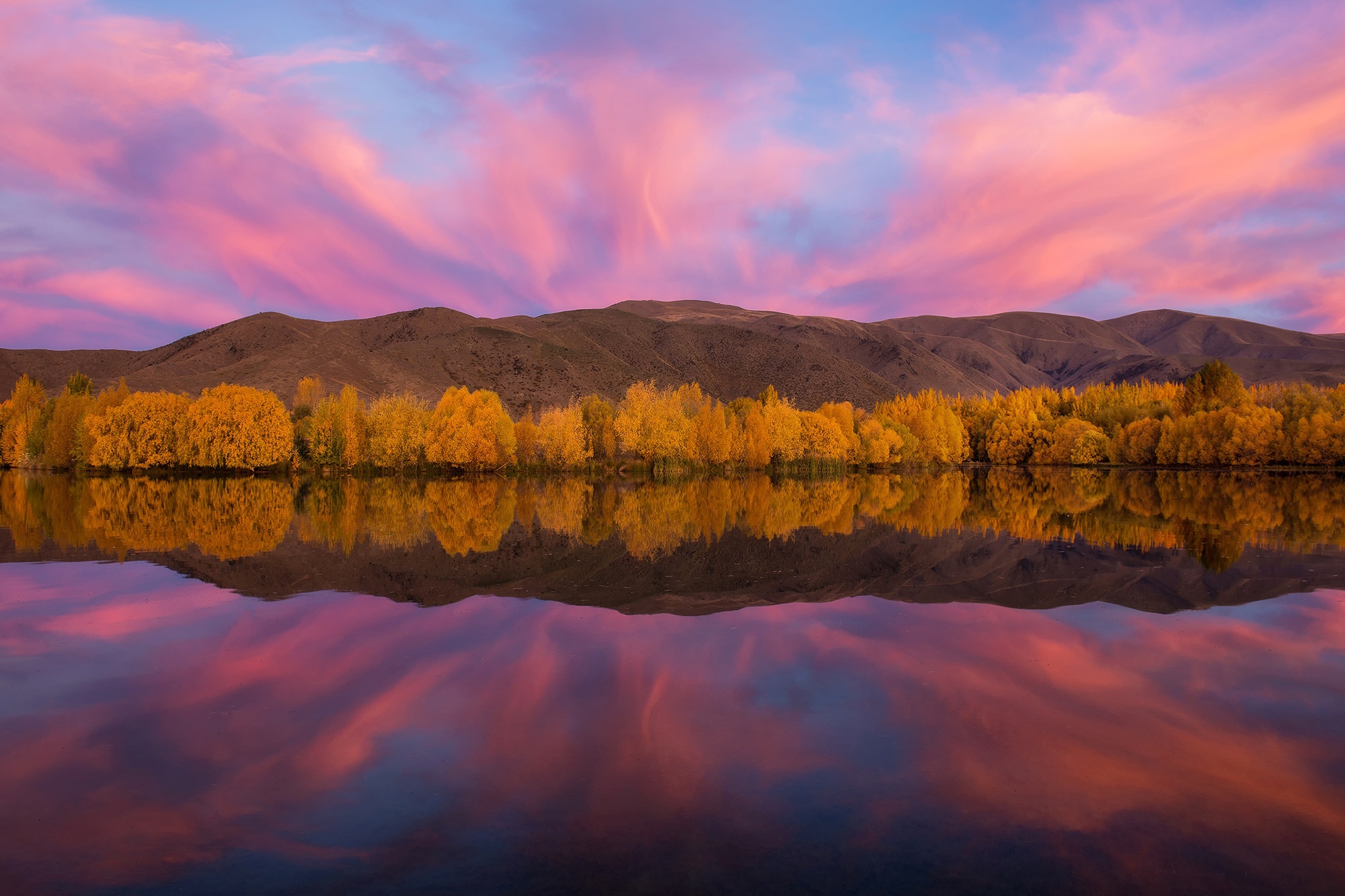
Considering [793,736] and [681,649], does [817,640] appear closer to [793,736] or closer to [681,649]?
[681,649]

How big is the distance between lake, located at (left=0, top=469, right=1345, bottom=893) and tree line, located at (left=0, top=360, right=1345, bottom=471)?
5920cm

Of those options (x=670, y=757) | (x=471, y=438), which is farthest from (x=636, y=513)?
(x=471, y=438)

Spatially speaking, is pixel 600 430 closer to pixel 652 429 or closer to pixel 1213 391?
pixel 652 429

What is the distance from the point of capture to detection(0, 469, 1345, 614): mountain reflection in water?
59.2 feet

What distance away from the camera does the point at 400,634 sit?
13523 mm

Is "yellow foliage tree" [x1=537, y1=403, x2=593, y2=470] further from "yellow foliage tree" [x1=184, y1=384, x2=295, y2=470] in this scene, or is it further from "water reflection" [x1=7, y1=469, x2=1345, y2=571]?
"yellow foliage tree" [x1=184, y1=384, x2=295, y2=470]

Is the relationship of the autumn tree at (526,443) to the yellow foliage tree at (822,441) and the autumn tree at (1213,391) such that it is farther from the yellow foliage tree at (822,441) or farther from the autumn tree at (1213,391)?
the autumn tree at (1213,391)

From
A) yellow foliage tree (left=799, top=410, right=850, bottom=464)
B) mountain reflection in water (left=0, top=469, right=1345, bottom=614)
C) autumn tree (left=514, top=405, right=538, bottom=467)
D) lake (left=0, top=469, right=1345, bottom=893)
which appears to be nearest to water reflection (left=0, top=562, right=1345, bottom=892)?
lake (left=0, top=469, right=1345, bottom=893)

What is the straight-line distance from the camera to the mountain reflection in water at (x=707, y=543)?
18.0m

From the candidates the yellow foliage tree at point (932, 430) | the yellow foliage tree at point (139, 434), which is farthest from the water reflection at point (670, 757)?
the yellow foliage tree at point (932, 430)

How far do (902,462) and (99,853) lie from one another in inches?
4341

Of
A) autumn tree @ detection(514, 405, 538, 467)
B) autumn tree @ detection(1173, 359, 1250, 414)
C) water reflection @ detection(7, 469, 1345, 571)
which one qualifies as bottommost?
water reflection @ detection(7, 469, 1345, 571)

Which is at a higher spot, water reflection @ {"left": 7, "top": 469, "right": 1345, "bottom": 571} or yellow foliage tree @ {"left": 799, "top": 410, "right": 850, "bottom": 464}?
yellow foliage tree @ {"left": 799, "top": 410, "right": 850, "bottom": 464}

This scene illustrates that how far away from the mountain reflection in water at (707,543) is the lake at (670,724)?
301mm
